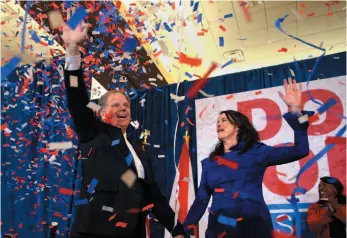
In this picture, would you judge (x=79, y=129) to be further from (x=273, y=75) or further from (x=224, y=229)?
(x=273, y=75)

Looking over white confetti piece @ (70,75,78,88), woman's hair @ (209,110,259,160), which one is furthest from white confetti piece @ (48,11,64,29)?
white confetti piece @ (70,75,78,88)

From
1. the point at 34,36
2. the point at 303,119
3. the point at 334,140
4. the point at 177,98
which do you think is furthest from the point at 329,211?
the point at 34,36

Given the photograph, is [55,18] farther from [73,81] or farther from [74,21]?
[73,81]

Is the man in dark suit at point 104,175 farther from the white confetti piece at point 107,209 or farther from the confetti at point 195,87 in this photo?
the confetti at point 195,87

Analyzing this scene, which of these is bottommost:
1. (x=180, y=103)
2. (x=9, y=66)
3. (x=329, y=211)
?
(x=329, y=211)

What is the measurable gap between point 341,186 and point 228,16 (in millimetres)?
2303

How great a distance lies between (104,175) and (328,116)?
299cm

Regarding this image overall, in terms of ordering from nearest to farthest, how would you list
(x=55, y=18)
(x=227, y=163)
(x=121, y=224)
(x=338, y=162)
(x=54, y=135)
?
(x=121, y=224) < (x=227, y=163) < (x=338, y=162) < (x=55, y=18) < (x=54, y=135)

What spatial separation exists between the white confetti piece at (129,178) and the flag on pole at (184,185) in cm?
255

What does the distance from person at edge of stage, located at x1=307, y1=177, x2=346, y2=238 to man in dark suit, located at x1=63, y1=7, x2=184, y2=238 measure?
1929 millimetres

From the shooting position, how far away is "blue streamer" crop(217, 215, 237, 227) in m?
1.84

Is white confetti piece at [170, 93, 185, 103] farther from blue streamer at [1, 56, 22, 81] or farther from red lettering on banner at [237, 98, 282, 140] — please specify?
blue streamer at [1, 56, 22, 81]

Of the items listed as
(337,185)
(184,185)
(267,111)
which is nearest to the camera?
(337,185)

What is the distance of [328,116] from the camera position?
3.75 m
